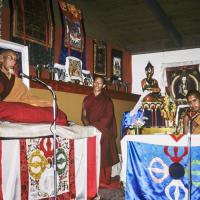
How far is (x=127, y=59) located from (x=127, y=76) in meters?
0.45

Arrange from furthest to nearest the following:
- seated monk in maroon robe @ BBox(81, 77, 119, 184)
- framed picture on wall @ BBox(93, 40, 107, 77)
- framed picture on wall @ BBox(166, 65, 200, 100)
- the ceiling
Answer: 1. framed picture on wall @ BBox(166, 65, 200, 100)
2. framed picture on wall @ BBox(93, 40, 107, 77)
3. the ceiling
4. seated monk in maroon robe @ BBox(81, 77, 119, 184)

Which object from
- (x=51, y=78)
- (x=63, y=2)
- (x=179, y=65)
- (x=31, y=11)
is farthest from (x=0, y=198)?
(x=179, y=65)

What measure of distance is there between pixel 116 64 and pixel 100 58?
0.66 m

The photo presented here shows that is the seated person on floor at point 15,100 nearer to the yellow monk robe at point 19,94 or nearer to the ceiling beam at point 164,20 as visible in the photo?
the yellow monk robe at point 19,94

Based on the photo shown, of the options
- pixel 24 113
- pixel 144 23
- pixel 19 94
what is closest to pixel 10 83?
pixel 19 94

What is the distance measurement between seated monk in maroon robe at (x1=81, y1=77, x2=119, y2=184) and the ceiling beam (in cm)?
187

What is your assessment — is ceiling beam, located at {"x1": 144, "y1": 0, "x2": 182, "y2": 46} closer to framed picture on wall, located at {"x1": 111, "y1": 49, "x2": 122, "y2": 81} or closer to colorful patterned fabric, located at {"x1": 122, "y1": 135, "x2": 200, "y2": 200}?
framed picture on wall, located at {"x1": 111, "y1": 49, "x2": 122, "y2": 81}

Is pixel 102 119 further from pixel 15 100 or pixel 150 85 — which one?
pixel 15 100

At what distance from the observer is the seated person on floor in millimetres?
3889

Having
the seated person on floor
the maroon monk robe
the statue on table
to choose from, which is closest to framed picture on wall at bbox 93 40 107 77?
the maroon monk robe

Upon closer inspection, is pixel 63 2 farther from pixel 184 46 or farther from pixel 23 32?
pixel 184 46

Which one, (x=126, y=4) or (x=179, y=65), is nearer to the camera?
(x=126, y=4)

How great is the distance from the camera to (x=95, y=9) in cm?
765

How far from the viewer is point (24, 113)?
Result: 13.0ft
